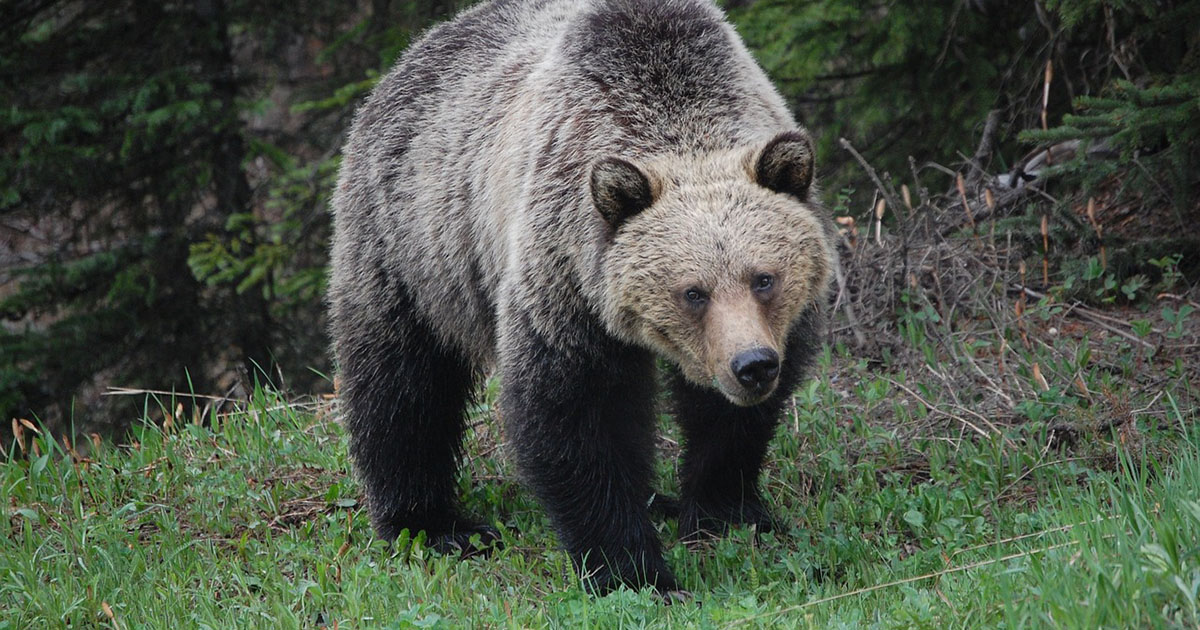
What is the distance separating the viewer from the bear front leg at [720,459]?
5.34m

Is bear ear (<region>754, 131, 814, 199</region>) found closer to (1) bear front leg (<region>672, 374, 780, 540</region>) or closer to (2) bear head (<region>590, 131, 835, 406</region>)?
(2) bear head (<region>590, 131, 835, 406</region>)

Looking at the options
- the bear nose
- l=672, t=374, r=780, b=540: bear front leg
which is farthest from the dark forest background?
the bear nose

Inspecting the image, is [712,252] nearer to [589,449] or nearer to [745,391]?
[745,391]

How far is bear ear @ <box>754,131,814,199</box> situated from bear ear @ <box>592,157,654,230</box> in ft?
1.42

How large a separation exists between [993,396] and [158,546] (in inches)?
161

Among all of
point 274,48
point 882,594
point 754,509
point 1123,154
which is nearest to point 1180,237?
point 1123,154

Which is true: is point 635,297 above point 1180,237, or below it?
above

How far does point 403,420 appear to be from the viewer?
5988mm

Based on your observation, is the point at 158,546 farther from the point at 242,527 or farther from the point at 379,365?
the point at 379,365

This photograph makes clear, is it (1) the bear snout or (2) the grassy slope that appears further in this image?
(1) the bear snout

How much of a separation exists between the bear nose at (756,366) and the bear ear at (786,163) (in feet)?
2.42

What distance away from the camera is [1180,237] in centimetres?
682

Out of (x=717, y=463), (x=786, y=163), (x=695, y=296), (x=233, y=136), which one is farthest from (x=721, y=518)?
(x=233, y=136)

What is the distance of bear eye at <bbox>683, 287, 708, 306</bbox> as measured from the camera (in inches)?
175
